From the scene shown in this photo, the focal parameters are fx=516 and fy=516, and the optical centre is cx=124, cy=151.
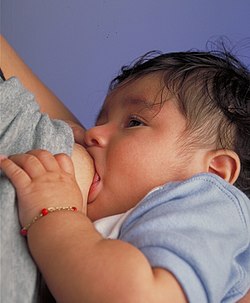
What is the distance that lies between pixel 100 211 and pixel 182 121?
0.19m

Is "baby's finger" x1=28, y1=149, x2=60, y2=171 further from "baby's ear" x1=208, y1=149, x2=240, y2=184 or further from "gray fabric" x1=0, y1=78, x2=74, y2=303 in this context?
"baby's ear" x1=208, y1=149, x2=240, y2=184

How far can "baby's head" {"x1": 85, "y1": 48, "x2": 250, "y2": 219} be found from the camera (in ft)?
2.47

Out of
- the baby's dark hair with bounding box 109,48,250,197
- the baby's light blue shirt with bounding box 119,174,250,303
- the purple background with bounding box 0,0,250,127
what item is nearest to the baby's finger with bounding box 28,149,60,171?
the baby's light blue shirt with bounding box 119,174,250,303

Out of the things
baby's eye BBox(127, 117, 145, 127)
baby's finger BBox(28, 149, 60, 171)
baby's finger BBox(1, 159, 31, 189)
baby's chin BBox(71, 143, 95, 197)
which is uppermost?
baby's finger BBox(1, 159, 31, 189)

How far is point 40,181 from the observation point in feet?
2.01

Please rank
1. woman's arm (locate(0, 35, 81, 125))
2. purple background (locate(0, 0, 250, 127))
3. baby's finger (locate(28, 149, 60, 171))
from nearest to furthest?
baby's finger (locate(28, 149, 60, 171)) → woman's arm (locate(0, 35, 81, 125)) → purple background (locate(0, 0, 250, 127))

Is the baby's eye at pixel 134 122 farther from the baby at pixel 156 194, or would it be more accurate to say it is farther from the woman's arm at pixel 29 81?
the woman's arm at pixel 29 81

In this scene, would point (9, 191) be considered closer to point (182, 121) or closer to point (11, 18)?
point (182, 121)

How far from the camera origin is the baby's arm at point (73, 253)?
1.70ft

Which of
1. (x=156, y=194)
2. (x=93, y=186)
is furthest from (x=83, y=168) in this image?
(x=156, y=194)

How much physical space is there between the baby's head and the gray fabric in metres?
0.09

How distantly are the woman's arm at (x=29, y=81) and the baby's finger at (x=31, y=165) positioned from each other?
35 cm

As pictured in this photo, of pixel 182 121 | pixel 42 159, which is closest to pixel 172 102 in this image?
pixel 182 121

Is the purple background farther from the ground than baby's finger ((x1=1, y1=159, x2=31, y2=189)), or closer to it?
closer to it
